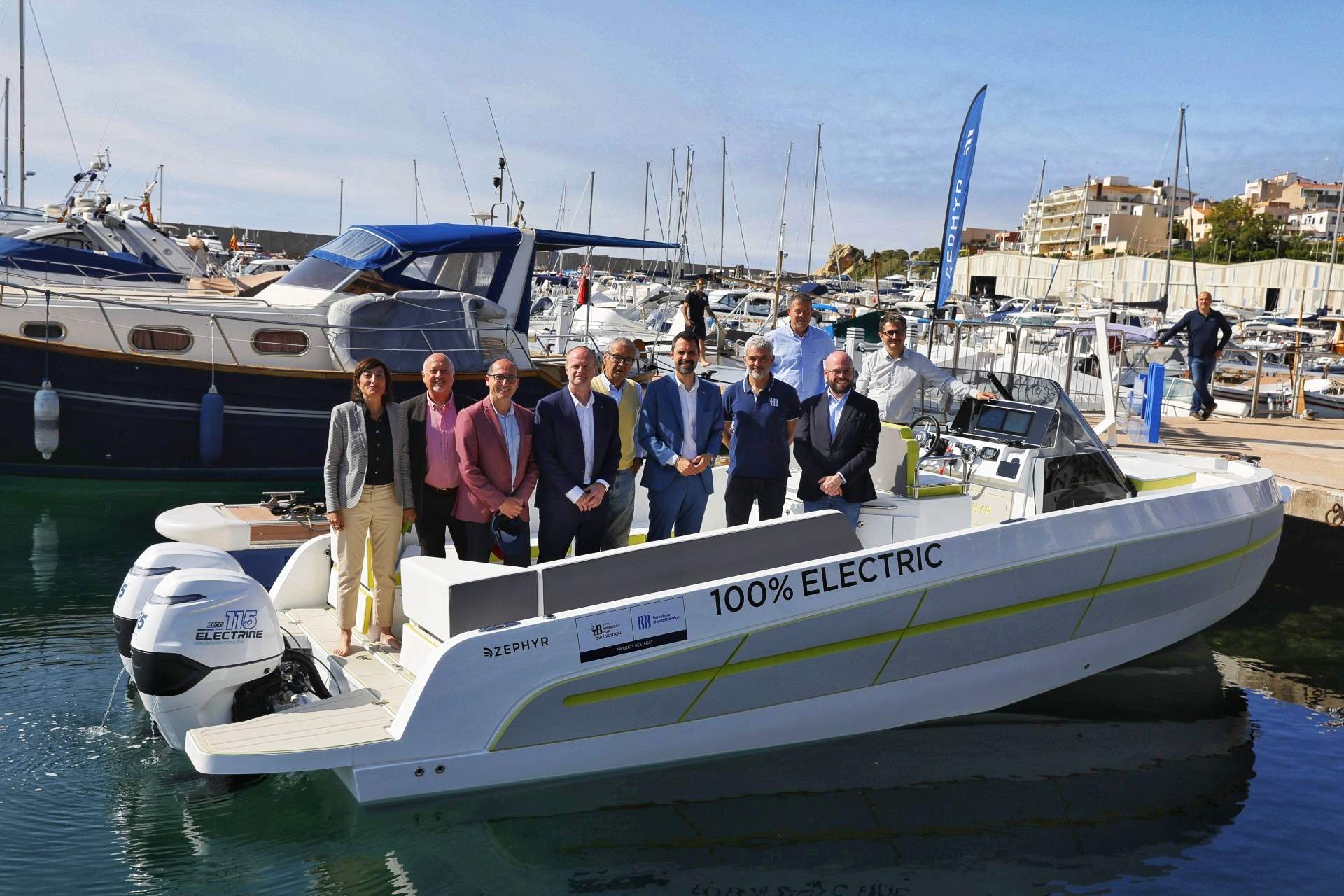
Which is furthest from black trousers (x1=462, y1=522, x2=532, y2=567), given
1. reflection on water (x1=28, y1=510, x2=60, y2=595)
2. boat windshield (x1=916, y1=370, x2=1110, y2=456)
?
reflection on water (x1=28, y1=510, x2=60, y2=595)

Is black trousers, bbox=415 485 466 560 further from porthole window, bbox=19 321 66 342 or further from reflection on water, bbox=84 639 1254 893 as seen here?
porthole window, bbox=19 321 66 342

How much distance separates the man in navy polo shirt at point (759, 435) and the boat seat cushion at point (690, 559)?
0.75 m

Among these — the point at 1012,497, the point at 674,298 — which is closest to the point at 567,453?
the point at 1012,497

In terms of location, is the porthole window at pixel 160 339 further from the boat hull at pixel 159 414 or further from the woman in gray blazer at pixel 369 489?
the woman in gray blazer at pixel 369 489

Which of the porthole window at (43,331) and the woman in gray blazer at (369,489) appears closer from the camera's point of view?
the woman in gray blazer at (369,489)

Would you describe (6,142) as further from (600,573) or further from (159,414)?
(600,573)

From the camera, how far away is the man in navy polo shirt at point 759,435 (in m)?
5.85

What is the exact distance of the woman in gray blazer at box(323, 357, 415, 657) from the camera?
508 cm

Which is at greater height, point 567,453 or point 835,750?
point 567,453

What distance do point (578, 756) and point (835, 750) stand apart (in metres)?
1.50

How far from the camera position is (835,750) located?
550cm

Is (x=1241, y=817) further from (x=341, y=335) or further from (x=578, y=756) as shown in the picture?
(x=341, y=335)

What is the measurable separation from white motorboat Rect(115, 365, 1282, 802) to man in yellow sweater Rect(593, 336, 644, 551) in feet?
2.37

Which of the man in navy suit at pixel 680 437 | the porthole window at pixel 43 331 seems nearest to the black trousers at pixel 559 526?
the man in navy suit at pixel 680 437
